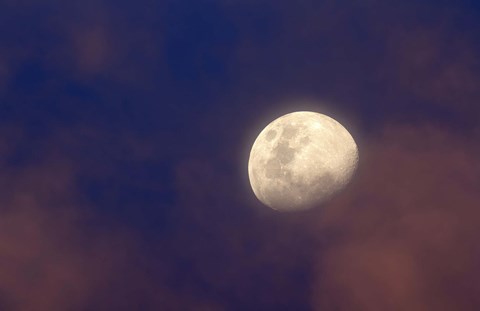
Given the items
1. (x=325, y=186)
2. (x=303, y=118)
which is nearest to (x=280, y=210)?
(x=325, y=186)

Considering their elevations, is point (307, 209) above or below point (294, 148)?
below

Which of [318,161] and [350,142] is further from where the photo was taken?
[350,142]

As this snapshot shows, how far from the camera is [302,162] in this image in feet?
63.4

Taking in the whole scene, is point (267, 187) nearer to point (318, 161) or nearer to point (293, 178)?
point (293, 178)

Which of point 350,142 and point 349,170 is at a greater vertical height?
point 350,142

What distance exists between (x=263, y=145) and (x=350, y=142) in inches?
173

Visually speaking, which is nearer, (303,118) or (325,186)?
(325,186)

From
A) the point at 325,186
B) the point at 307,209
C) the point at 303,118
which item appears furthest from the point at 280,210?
the point at 303,118

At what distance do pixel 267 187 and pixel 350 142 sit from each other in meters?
4.81

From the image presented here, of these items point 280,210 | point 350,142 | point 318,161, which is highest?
point 350,142

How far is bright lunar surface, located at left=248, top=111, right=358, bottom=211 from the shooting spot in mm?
19438

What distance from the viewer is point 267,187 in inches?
803

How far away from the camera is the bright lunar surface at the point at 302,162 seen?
19.4 metres

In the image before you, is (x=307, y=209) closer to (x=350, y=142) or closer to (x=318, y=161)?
(x=318, y=161)
